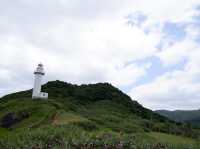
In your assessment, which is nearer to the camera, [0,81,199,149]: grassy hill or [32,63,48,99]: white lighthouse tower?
[0,81,199,149]: grassy hill

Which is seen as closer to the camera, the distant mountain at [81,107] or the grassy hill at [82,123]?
the grassy hill at [82,123]

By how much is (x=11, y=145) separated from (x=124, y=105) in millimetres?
92537

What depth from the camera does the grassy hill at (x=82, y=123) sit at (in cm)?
1905

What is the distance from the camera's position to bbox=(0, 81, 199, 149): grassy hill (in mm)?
19047

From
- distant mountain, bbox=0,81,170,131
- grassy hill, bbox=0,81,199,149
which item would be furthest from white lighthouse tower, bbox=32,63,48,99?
grassy hill, bbox=0,81,199,149

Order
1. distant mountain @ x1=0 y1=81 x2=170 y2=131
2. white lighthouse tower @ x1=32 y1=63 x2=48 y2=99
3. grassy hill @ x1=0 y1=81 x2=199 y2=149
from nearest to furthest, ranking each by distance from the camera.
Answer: grassy hill @ x1=0 y1=81 x2=199 y2=149, distant mountain @ x1=0 y1=81 x2=170 y2=131, white lighthouse tower @ x1=32 y1=63 x2=48 y2=99

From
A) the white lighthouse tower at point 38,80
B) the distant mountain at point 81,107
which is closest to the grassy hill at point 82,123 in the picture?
the distant mountain at point 81,107

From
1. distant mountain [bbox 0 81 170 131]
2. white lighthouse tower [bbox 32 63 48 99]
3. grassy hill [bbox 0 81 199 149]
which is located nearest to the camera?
grassy hill [bbox 0 81 199 149]

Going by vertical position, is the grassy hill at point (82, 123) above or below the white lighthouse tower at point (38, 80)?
below

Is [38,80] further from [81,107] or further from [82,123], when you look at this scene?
[82,123]

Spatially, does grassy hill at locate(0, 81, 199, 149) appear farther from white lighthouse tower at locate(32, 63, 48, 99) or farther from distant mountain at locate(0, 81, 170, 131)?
white lighthouse tower at locate(32, 63, 48, 99)

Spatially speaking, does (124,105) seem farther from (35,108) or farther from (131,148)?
(131,148)

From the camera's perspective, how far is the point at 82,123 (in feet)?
165

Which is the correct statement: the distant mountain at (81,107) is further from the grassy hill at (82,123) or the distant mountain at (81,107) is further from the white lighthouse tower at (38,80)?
the white lighthouse tower at (38,80)
